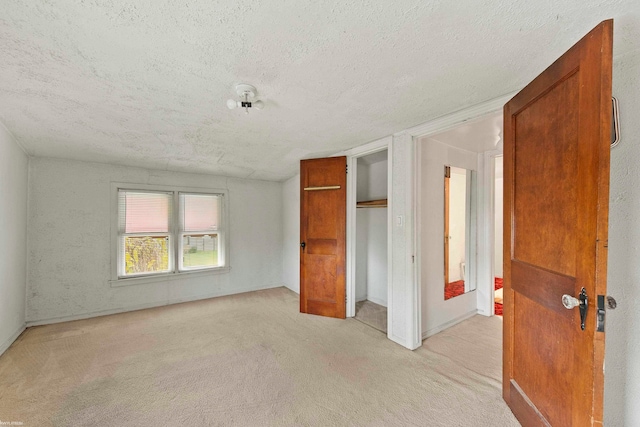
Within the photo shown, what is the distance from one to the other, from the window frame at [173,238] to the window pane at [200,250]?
7cm

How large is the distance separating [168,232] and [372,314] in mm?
3284

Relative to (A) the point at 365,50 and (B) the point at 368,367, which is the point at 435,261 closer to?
(B) the point at 368,367

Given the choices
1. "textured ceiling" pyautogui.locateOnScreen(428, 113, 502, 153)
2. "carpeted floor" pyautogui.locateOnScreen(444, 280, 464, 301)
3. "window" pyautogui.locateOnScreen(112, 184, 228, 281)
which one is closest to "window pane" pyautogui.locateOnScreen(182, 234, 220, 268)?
"window" pyautogui.locateOnScreen(112, 184, 228, 281)

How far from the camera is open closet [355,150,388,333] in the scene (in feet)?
Result: 12.4

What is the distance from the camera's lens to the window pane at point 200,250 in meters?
4.10

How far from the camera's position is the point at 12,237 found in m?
2.57

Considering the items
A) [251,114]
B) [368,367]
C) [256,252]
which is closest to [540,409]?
[368,367]

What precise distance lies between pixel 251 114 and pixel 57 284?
135 inches

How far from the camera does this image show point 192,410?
1.71 meters

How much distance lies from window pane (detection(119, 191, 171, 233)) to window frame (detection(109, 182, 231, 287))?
0.07 m

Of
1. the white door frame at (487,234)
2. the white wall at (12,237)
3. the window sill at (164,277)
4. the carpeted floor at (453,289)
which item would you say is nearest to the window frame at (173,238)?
the window sill at (164,277)

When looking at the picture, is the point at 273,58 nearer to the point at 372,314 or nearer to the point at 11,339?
the point at 372,314

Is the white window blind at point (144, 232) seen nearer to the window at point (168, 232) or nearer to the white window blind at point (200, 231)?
the window at point (168, 232)

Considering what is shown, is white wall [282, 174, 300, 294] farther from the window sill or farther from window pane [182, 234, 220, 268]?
window pane [182, 234, 220, 268]
